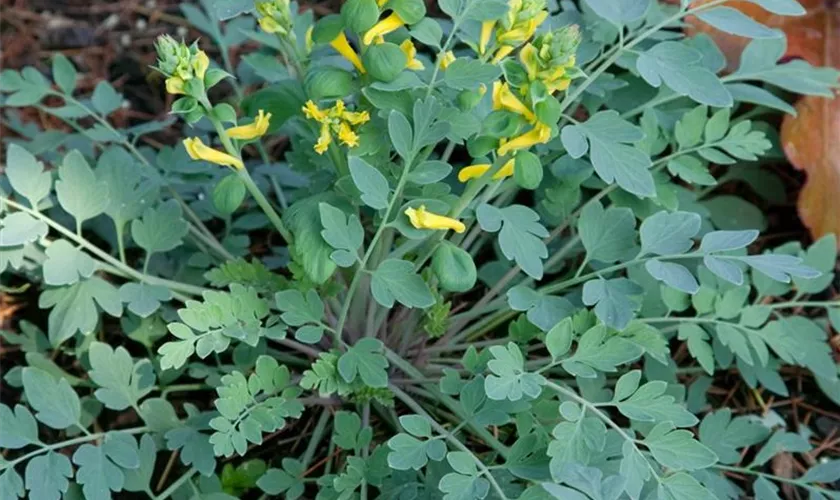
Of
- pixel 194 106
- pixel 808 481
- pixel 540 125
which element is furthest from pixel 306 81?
pixel 808 481

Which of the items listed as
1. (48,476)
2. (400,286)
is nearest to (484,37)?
(400,286)

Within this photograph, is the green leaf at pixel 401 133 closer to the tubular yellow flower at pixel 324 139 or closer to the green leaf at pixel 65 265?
the tubular yellow flower at pixel 324 139

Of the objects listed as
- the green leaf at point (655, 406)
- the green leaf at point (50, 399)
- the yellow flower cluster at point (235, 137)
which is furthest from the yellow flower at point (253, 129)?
the green leaf at point (655, 406)

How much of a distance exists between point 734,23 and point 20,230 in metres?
0.99

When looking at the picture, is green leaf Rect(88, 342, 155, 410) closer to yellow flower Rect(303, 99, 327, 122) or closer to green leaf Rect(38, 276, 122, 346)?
green leaf Rect(38, 276, 122, 346)

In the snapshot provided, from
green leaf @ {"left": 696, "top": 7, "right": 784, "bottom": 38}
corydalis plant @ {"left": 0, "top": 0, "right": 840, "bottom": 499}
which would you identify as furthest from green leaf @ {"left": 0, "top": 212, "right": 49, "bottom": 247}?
green leaf @ {"left": 696, "top": 7, "right": 784, "bottom": 38}

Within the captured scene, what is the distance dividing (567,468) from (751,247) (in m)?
0.91

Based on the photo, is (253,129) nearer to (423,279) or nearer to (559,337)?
(423,279)

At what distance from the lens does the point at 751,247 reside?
1780mm

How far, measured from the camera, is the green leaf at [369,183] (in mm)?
1077

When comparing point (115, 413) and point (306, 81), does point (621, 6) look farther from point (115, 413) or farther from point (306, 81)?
point (115, 413)

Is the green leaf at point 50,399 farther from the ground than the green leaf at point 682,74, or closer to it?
closer to it

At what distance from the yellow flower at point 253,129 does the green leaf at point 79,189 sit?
29 cm

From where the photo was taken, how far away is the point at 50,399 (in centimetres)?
126
